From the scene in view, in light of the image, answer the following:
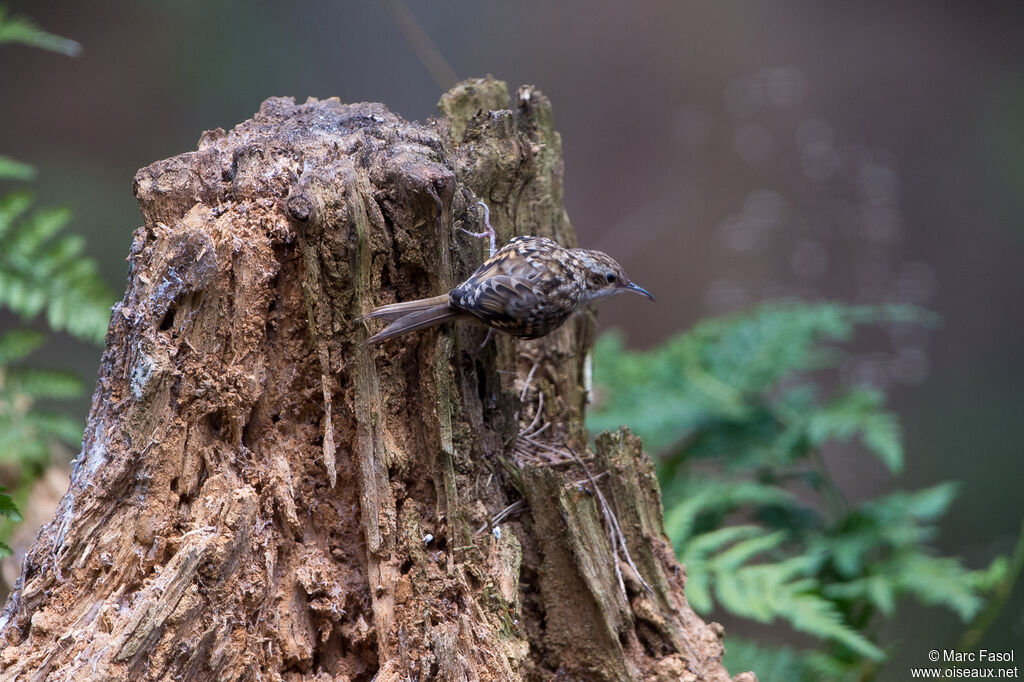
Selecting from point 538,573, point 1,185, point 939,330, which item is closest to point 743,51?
point 939,330

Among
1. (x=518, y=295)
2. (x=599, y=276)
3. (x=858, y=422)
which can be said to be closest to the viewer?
(x=518, y=295)

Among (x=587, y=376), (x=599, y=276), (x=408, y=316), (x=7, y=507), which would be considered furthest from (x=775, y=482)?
(x=7, y=507)

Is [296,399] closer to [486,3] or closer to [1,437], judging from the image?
[1,437]

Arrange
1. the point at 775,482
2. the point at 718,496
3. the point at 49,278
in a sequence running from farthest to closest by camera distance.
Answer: the point at 775,482, the point at 718,496, the point at 49,278

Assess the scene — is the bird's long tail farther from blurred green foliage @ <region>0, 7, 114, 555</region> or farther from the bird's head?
blurred green foliage @ <region>0, 7, 114, 555</region>

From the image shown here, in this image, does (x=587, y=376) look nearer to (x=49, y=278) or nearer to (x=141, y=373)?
(x=141, y=373)

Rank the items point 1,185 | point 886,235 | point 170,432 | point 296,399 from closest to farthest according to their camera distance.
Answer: point 170,432, point 296,399, point 886,235, point 1,185


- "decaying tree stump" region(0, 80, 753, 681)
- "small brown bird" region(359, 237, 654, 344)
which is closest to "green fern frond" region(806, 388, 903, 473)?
"small brown bird" region(359, 237, 654, 344)
